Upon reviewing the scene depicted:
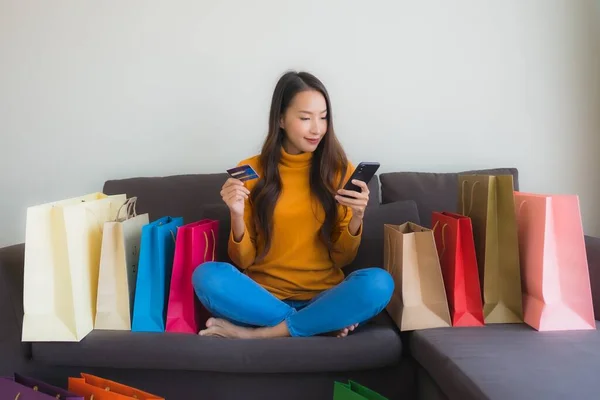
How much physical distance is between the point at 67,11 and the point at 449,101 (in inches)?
65.7

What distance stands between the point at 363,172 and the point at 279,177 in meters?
0.32

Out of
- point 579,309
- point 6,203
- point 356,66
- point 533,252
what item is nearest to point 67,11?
point 6,203

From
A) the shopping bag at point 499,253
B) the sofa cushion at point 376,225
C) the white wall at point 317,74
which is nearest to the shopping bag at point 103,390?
the sofa cushion at point 376,225

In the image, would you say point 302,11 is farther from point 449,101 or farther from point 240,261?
point 240,261

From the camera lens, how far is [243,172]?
58.3 inches

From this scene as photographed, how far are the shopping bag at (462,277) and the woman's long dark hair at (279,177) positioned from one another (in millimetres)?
382

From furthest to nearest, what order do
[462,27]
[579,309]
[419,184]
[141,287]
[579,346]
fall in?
[462,27], [419,184], [141,287], [579,309], [579,346]

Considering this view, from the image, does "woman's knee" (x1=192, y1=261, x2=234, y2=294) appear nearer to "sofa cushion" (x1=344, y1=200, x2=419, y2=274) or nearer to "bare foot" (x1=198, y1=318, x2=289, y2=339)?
"bare foot" (x1=198, y1=318, x2=289, y2=339)

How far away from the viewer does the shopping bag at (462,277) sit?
56.4 inches

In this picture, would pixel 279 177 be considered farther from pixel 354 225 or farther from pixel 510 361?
pixel 510 361

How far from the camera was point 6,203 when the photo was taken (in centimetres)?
224

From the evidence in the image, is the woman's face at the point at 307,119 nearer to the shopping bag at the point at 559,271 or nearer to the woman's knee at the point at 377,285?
the woman's knee at the point at 377,285

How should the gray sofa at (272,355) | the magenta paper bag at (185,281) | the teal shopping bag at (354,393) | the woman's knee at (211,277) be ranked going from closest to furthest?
the teal shopping bag at (354,393)
the gray sofa at (272,355)
the woman's knee at (211,277)
the magenta paper bag at (185,281)

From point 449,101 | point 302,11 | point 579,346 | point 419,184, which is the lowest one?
point 579,346
